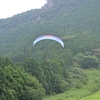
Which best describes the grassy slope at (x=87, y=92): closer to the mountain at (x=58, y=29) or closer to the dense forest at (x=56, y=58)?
the dense forest at (x=56, y=58)

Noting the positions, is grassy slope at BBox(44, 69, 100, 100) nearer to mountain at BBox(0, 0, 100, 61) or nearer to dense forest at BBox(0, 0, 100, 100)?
dense forest at BBox(0, 0, 100, 100)

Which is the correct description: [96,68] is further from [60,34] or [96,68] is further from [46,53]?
[60,34]

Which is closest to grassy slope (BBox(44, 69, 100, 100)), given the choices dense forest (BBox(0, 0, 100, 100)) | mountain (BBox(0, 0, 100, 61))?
dense forest (BBox(0, 0, 100, 100))

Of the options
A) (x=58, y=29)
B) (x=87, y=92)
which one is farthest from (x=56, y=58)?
(x=58, y=29)

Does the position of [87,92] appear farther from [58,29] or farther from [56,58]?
[58,29]

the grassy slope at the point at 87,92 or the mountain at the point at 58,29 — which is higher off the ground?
the mountain at the point at 58,29

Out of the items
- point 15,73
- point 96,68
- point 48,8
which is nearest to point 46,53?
point 96,68

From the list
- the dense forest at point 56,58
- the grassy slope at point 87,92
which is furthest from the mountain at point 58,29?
the grassy slope at point 87,92
